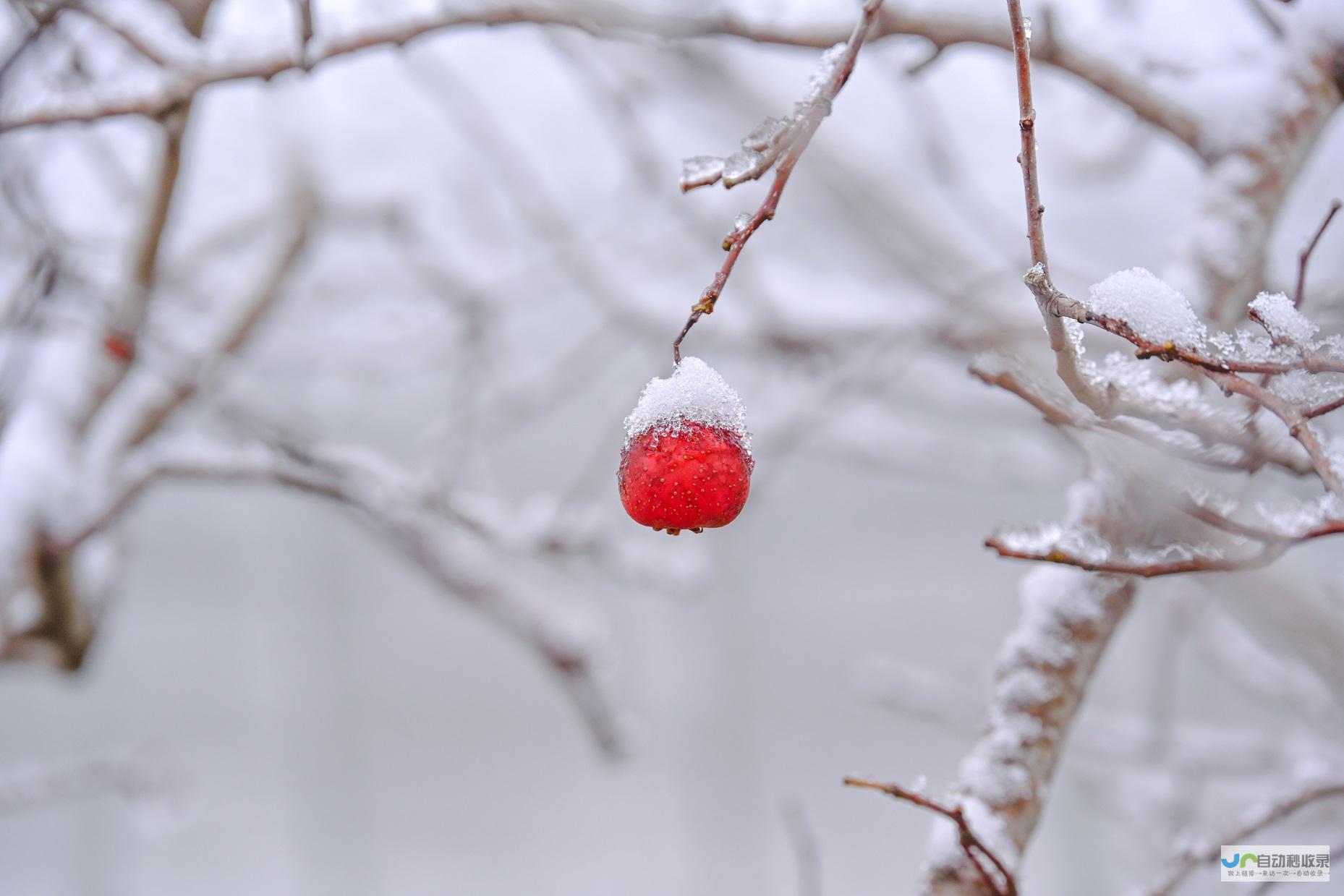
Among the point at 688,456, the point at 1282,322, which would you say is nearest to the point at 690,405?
the point at 688,456

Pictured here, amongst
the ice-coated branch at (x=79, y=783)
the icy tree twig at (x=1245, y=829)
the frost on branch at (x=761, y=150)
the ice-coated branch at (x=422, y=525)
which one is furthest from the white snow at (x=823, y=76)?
the ice-coated branch at (x=79, y=783)

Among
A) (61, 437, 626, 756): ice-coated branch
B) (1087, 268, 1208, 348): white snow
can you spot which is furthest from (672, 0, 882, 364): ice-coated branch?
(61, 437, 626, 756): ice-coated branch

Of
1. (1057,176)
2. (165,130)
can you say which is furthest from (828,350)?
(165,130)

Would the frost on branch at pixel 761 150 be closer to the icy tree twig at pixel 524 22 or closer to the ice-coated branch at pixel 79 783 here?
the icy tree twig at pixel 524 22

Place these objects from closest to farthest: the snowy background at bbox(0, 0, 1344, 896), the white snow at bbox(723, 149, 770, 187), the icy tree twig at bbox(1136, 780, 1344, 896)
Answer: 1. the white snow at bbox(723, 149, 770, 187)
2. the icy tree twig at bbox(1136, 780, 1344, 896)
3. the snowy background at bbox(0, 0, 1344, 896)

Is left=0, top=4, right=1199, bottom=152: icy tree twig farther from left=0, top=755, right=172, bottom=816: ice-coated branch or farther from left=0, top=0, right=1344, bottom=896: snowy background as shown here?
left=0, top=755, right=172, bottom=816: ice-coated branch

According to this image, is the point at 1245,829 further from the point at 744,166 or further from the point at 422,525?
the point at 422,525
